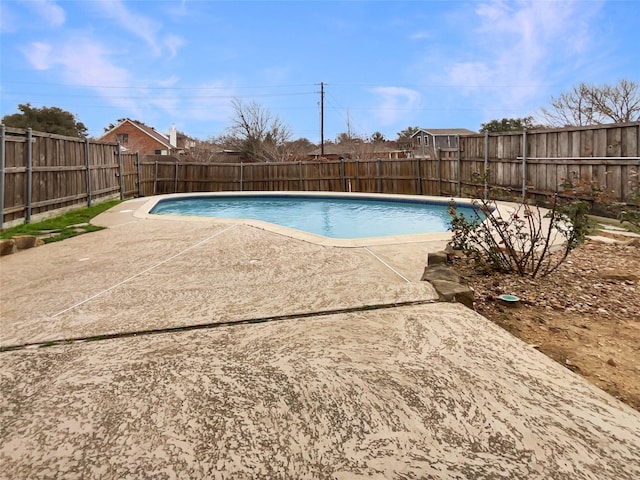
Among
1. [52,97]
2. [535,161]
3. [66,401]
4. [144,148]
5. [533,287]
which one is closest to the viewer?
[66,401]

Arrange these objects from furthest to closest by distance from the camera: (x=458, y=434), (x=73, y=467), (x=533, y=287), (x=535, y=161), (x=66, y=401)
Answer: (x=535, y=161) < (x=533, y=287) < (x=66, y=401) < (x=458, y=434) < (x=73, y=467)

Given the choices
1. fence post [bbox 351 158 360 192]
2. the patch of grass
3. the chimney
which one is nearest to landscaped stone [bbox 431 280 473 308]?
the patch of grass

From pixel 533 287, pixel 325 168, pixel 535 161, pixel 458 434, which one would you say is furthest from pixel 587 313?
pixel 325 168

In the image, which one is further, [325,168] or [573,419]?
[325,168]

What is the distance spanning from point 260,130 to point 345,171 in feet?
60.2

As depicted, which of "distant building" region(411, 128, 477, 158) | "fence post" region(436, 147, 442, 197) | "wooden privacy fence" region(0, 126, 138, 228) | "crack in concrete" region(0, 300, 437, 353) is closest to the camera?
"crack in concrete" region(0, 300, 437, 353)

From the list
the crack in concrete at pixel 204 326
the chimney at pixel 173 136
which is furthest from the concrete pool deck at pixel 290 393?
the chimney at pixel 173 136

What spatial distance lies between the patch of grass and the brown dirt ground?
604cm

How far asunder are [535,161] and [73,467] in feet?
33.7

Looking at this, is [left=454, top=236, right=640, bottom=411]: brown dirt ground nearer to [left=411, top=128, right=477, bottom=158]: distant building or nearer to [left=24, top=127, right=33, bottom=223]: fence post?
[left=24, top=127, right=33, bottom=223]: fence post

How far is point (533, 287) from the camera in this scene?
3.31m

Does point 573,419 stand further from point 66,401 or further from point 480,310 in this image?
point 66,401

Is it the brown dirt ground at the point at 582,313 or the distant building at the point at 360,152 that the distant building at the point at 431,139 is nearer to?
the distant building at the point at 360,152

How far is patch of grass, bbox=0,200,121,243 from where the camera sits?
6.64 metres
